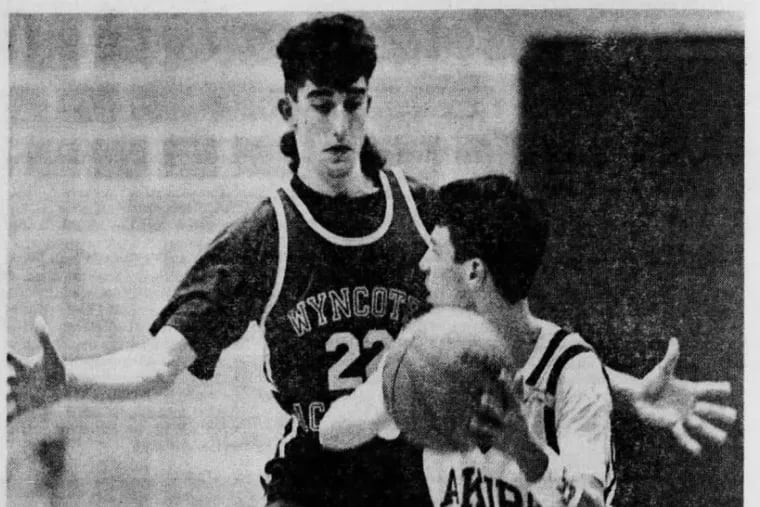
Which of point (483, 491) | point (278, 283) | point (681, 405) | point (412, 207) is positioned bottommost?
point (483, 491)

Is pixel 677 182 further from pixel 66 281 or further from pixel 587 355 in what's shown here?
pixel 66 281

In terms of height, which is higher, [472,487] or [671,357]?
[671,357]

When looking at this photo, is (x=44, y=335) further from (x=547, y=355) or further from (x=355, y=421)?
(x=547, y=355)

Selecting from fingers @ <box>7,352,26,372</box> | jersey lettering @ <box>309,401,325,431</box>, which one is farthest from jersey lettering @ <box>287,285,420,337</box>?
fingers @ <box>7,352,26,372</box>

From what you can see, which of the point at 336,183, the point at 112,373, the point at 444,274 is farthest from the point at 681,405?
the point at 112,373

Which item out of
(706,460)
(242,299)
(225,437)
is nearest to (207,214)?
(242,299)

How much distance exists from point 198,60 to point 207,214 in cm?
24

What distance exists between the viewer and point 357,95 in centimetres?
133

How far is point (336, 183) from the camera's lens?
133 centimetres

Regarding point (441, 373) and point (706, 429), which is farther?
point (706, 429)

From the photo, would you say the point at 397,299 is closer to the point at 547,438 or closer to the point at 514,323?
the point at 514,323

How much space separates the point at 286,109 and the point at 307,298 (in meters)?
0.30

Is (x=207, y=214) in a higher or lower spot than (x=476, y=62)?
lower

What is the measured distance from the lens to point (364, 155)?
134 cm
